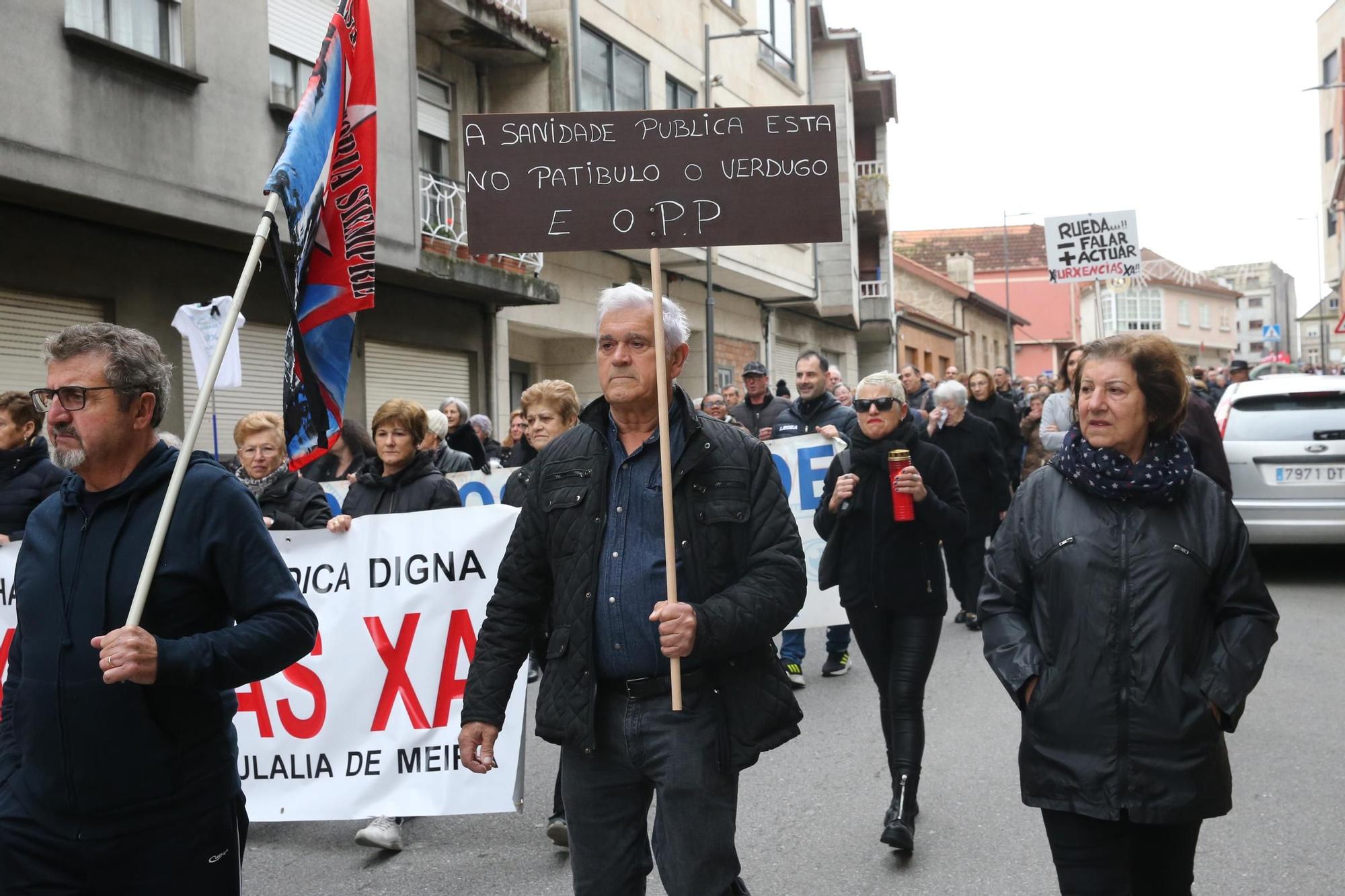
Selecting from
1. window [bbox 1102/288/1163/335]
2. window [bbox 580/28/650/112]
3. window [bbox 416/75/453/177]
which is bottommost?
window [bbox 416/75/453/177]

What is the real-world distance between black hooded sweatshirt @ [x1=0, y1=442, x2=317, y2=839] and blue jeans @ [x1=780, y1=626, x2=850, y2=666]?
610 cm

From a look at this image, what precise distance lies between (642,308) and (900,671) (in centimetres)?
260

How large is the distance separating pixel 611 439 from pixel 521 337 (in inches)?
766

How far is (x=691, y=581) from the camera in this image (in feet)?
11.0

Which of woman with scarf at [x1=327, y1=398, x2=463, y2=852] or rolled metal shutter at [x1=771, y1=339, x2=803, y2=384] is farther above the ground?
rolled metal shutter at [x1=771, y1=339, x2=803, y2=384]

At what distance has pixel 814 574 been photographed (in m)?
9.15

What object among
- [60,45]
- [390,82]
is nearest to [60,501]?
[60,45]

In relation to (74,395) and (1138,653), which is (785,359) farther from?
(74,395)

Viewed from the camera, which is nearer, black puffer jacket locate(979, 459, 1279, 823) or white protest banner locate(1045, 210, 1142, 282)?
black puffer jacket locate(979, 459, 1279, 823)

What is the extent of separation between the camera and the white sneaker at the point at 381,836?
562 centimetres

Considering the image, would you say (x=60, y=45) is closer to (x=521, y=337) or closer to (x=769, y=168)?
(x=769, y=168)

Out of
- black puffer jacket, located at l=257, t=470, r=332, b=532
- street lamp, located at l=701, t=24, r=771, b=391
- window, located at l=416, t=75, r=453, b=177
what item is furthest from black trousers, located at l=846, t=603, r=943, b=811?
street lamp, located at l=701, t=24, r=771, b=391

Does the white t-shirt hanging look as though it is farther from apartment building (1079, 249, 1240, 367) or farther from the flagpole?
apartment building (1079, 249, 1240, 367)

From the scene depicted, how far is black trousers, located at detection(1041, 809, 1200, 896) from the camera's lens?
3.39 m
